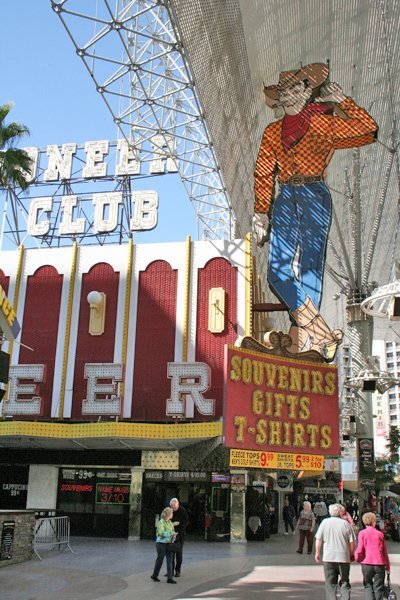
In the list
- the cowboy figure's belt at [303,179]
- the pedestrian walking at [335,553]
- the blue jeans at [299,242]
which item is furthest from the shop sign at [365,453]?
the pedestrian walking at [335,553]

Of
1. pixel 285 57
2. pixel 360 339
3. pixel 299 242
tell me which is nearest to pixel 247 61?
pixel 285 57

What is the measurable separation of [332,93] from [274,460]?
552 inches

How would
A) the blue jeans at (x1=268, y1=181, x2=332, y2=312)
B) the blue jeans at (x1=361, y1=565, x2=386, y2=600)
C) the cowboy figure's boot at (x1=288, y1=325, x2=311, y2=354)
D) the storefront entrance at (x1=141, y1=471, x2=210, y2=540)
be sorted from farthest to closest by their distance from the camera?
1. the storefront entrance at (x1=141, y1=471, x2=210, y2=540)
2. the blue jeans at (x1=268, y1=181, x2=332, y2=312)
3. the cowboy figure's boot at (x1=288, y1=325, x2=311, y2=354)
4. the blue jeans at (x1=361, y1=565, x2=386, y2=600)

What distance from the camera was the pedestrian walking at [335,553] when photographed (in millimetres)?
9656

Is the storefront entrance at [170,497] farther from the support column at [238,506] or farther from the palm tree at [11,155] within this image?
the palm tree at [11,155]

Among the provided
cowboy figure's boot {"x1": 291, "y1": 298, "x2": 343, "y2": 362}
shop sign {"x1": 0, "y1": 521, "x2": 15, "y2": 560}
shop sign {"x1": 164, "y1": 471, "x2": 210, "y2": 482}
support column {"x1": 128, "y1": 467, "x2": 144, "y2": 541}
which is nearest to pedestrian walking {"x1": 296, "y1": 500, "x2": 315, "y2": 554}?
shop sign {"x1": 164, "y1": 471, "x2": 210, "y2": 482}

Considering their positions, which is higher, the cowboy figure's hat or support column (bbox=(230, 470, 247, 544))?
the cowboy figure's hat

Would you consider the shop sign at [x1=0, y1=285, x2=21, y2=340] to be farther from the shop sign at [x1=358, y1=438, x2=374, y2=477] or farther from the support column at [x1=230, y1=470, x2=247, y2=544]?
the shop sign at [x1=358, y1=438, x2=374, y2=477]

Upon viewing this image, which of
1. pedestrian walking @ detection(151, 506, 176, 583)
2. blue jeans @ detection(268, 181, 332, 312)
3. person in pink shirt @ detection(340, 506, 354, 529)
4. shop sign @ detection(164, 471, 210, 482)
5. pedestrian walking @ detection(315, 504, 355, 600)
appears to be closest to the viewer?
pedestrian walking @ detection(315, 504, 355, 600)

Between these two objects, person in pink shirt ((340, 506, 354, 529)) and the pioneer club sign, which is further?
the pioneer club sign

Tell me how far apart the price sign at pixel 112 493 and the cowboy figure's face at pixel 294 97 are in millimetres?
16324

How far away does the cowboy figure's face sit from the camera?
24.1 m

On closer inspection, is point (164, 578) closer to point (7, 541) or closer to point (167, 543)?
point (167, 543)

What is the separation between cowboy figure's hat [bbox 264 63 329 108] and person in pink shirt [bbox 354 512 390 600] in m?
18.6
